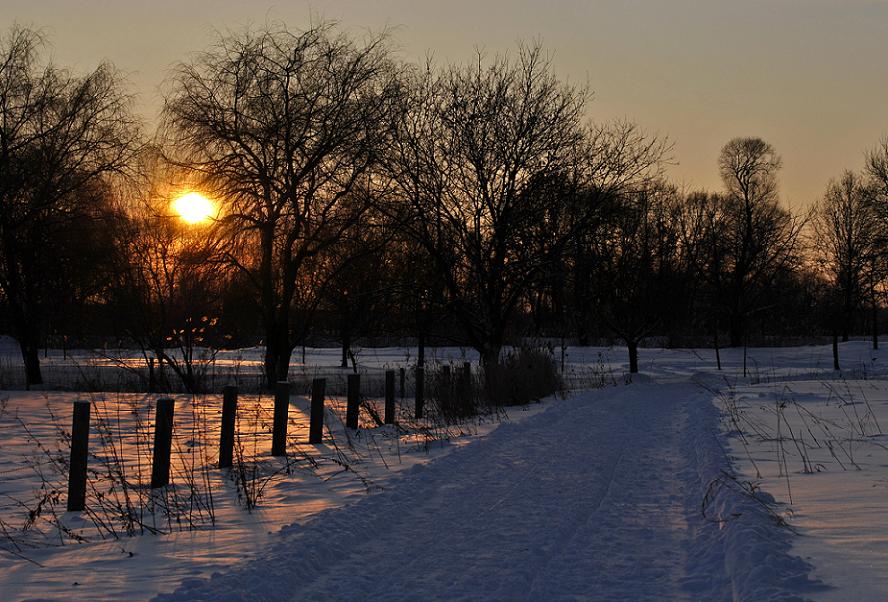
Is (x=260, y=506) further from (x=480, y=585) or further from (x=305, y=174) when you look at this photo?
(x=305, y=174)

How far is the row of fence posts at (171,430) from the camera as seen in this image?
26.1 ft

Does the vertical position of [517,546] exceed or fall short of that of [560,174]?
it falls short

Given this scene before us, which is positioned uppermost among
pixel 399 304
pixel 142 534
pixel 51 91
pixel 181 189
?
pixel 51 91

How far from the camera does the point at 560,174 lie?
22.7 meters

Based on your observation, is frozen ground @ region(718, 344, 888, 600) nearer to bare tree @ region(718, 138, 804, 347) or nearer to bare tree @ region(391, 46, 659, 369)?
bare tree @ region(391, 46, 659, 369)

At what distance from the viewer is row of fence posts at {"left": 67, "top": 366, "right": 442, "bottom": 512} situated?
7.95 metres

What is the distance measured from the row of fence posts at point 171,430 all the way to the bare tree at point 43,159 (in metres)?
16.4

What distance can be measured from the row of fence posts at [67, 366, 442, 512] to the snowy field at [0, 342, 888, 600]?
225mm

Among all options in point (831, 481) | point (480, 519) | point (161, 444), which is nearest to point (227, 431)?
point (161, 444)

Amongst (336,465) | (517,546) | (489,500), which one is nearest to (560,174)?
(336,465)

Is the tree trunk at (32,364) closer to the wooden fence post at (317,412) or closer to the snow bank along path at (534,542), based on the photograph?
the wooden fence post at (317,412)

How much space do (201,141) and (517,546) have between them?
20392 millimetres

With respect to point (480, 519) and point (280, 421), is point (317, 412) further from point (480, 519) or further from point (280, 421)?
point (480, 519)

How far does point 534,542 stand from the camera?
19.6ft
